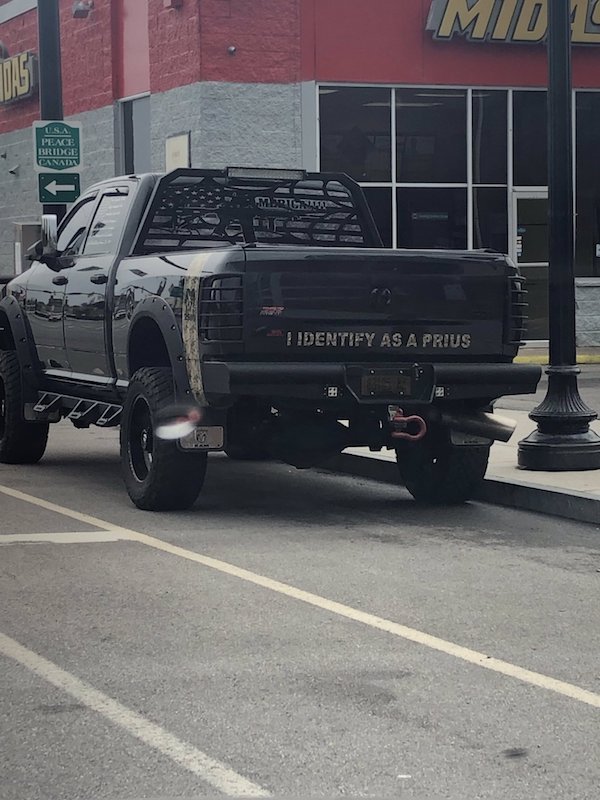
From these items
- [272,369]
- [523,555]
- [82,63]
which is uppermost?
[82,63]

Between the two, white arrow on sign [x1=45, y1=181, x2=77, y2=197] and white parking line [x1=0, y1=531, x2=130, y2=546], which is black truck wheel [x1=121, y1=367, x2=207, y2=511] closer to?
white parking line [x1=0, y1=531, x2=130, y2=546]

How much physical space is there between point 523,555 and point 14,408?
5171mm

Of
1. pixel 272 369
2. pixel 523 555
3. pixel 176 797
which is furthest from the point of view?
pixel 272 369

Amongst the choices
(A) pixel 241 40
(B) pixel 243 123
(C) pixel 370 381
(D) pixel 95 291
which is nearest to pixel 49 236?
(D) pixel 95 291

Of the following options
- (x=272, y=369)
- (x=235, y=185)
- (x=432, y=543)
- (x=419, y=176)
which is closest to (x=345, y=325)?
(x=272, y=369)

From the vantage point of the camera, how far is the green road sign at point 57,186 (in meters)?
17.4

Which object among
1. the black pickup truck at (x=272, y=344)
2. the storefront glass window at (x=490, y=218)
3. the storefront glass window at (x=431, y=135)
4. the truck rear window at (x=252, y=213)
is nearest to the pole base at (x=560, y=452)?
the black pickup truck at (x=272, y=344)

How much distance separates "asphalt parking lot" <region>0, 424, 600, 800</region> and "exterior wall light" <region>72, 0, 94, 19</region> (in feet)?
58.9

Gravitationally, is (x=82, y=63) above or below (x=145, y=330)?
above

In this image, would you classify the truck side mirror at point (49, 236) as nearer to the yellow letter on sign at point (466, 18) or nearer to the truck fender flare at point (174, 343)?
the truck fender flare at point (174, 343)

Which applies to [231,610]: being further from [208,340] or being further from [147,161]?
[147,161]

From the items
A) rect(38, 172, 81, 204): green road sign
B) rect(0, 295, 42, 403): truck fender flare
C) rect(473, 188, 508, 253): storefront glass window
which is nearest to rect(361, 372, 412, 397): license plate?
rect(0, 295, 42, 403): truck fender flare

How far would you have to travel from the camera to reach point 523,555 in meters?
8.47

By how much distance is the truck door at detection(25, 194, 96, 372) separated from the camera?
463 inches
